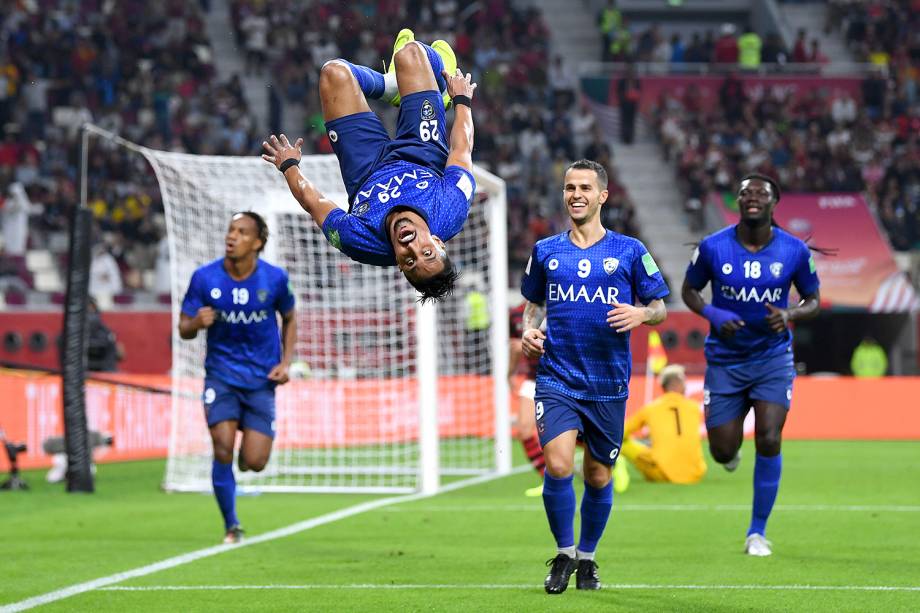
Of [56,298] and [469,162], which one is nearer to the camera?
[469,162]

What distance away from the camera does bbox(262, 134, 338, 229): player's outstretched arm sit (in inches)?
298

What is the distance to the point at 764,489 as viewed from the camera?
965 centimetres

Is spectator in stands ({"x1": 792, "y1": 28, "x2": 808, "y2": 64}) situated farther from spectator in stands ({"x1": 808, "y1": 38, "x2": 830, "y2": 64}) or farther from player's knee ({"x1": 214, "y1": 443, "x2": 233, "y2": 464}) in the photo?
player's knee ({"x1": 214, "y1": 443, "x2": 233, "y2": 464})

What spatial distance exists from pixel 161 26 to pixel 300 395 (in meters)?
18.2

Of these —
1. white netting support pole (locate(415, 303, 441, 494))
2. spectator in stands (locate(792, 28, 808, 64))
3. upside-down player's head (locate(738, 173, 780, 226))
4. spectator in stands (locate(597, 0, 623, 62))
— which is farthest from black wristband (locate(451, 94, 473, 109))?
spectator in stands (locate(792, 28, 808, 64))

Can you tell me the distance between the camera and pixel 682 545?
10.2 metres

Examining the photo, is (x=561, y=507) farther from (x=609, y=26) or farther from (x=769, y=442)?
(x=609, y=26)

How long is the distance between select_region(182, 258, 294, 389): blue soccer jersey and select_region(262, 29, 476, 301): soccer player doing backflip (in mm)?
3045

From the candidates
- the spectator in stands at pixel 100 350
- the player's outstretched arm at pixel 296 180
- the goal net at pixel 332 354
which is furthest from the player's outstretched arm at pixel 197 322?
the spectator in stands at pixel 100 350

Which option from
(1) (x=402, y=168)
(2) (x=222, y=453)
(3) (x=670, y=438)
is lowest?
(3) (x=670, y=438)

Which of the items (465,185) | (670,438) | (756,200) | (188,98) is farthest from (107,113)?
(465,185)

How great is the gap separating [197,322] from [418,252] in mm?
3966

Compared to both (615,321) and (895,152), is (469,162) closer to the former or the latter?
(615,321)

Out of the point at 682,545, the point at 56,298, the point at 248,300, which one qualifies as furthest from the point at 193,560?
the point at 56,298
